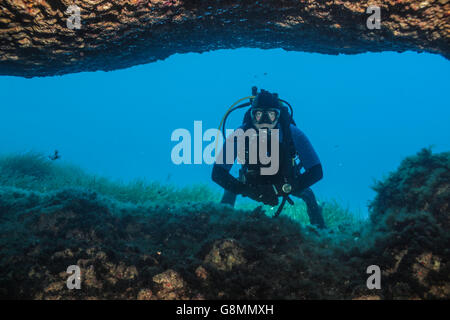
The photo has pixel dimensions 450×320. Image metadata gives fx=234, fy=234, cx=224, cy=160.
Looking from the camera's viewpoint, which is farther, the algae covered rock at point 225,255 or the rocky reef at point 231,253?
the algae covered rock at point 225,255

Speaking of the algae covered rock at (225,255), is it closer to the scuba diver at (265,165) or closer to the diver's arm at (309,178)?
the scuba diver at (265,165)

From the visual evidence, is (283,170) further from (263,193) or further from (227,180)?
(227,180)

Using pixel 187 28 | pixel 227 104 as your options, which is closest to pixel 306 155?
pixel 187 28

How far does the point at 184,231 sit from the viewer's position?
12.1ft

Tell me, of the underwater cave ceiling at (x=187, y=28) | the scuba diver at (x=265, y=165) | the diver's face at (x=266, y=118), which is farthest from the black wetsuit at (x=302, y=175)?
the underwater cave ceiling at (x=187, y=28)

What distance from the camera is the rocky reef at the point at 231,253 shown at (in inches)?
84.2

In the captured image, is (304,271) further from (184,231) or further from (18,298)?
(18,298)

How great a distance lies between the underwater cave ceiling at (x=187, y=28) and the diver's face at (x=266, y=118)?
150 centimetres

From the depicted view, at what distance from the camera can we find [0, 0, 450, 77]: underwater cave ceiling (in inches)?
115

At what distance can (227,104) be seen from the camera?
10088 cm

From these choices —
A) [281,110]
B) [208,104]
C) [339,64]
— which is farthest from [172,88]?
[281,110]

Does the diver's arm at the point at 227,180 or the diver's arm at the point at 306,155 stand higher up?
the diver's arm at the point at 306,155
